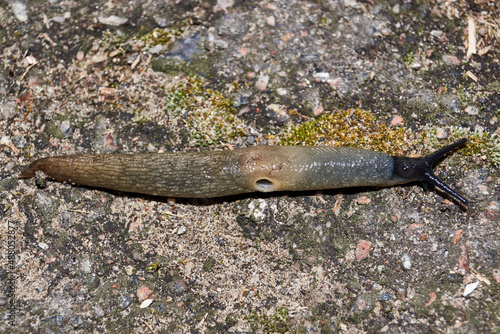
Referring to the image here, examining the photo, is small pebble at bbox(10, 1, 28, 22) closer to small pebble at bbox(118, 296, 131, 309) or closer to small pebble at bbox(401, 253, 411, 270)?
small pebble at bbox(118, 296, 131, 309)

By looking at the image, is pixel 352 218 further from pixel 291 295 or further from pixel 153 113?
pixel 153 113

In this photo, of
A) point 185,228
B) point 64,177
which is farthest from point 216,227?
point 64,177

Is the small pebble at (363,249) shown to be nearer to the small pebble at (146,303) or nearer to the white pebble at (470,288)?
the white pebble at (470,288)

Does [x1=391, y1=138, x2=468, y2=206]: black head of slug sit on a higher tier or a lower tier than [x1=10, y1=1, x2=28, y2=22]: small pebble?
lower

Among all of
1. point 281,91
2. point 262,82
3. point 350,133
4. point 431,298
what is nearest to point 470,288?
point 431,298

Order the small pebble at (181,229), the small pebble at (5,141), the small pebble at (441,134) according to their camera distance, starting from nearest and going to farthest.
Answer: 1. the small pebble at (181,229)
2. the small pebble at (441,134)
3. the small pebble at (5,141)

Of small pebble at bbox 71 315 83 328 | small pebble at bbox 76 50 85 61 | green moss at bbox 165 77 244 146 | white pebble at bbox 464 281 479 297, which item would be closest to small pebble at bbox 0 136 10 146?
small pebble at bbox 76 50 85 61

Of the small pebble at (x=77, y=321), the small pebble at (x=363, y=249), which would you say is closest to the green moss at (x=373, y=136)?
the small pebble at (x=363, y=249)
